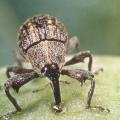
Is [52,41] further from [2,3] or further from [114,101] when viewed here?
[2,3]

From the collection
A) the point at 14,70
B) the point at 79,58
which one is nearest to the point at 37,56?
the point at 14,70

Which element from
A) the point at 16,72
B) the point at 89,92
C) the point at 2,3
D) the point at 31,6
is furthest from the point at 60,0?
the point at 89,92

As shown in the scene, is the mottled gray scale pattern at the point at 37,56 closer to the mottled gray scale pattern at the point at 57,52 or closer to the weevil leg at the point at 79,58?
the mottled gray scale pattern at the point at 57,52

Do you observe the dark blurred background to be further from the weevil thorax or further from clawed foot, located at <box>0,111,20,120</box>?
clawed foot, located at <box>0,111,20,120</box>

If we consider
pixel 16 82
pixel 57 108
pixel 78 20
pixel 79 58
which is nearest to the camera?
pixel 57 108

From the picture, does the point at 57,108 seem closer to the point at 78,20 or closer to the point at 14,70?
the point at 14,70

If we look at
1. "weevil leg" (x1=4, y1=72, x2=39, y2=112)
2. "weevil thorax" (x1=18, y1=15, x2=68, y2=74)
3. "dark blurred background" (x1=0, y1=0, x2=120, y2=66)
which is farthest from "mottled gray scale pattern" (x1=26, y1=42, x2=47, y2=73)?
"dark blurred background" (x1=0, y1=0, x2=120, y2=66)

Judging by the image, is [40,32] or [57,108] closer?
[57,108]
